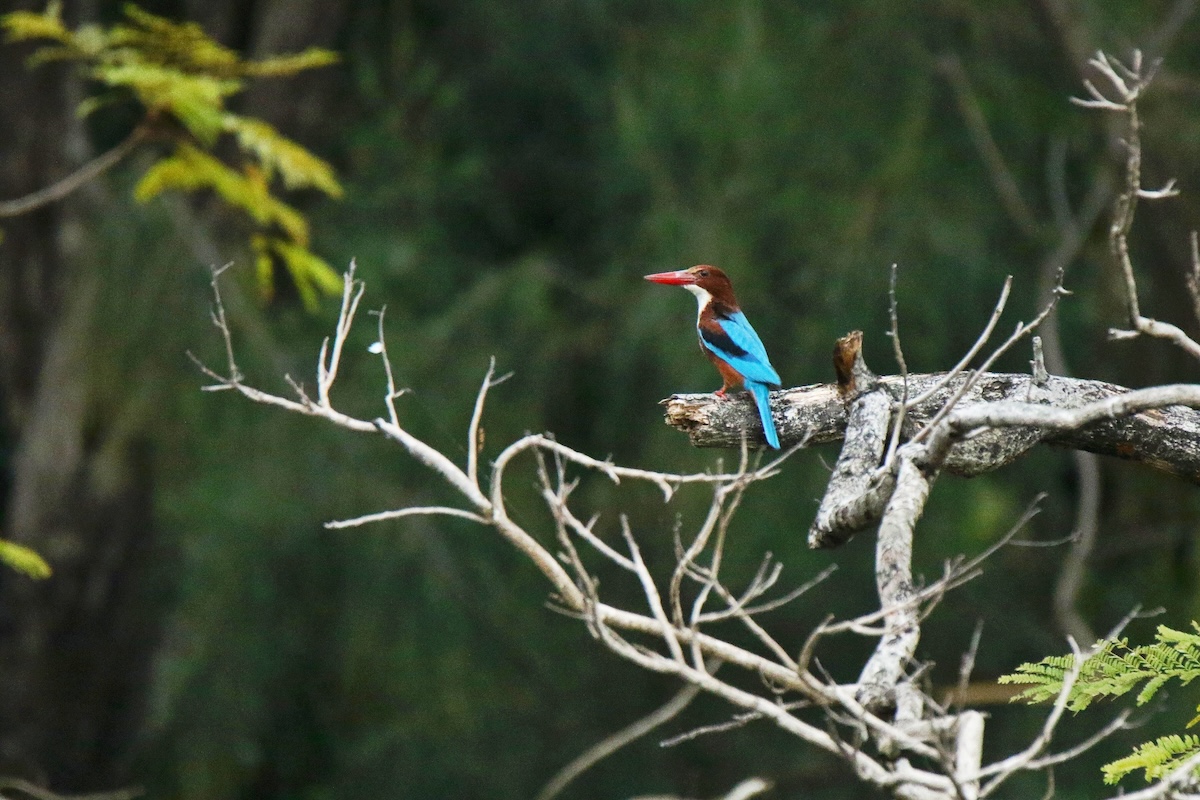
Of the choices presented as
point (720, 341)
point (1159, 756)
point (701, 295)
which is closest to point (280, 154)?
point (701, 295)

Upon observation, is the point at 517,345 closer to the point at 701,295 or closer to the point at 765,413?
the point at 701,295

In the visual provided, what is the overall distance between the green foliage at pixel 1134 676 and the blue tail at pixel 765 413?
58cm

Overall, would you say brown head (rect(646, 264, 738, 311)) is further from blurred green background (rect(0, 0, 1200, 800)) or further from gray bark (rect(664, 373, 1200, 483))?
blurred green background (rect(0, 0, 1200, 800))

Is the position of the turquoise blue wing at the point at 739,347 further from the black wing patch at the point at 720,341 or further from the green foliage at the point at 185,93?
the green foliage at the point at 185,93

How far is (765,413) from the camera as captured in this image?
2.72 metres

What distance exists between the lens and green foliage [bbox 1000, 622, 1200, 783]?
232 centimetres

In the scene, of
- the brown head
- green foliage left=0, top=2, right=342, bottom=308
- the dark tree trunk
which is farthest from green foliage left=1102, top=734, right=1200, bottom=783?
the dark tree trunk

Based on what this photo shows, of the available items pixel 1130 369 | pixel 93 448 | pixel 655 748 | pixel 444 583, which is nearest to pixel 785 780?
pixel 655 748

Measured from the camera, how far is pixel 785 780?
8.30 metres

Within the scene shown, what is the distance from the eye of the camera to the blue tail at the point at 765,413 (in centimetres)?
264

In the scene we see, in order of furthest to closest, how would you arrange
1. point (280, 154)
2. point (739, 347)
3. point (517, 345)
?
point (517, 345), point (280, 154), point (739, 347)

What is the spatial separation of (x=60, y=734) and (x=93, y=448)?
5.15ft

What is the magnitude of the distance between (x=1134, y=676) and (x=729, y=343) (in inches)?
56.4

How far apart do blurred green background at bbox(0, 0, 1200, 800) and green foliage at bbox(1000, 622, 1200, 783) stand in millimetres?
4595
